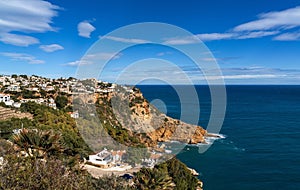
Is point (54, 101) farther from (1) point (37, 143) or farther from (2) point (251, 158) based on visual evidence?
(1) point (37, 143)

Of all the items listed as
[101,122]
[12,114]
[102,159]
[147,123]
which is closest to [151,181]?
[102,159]

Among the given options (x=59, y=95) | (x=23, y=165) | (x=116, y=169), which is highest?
(x=59, y=95)

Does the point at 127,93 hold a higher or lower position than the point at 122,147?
higher

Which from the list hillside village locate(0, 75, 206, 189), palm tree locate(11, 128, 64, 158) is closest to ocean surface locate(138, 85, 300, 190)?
hillside village locate(0, 75, 206, 189)

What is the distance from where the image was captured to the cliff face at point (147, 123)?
38031 mm

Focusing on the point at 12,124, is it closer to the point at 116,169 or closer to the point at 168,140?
the point at 116,169

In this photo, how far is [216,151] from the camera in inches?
1331

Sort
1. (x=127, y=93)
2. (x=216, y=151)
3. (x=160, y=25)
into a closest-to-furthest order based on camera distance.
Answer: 1. (x=160, y=25)
2. (x=216, y=151)
3. (x=127, y=93)

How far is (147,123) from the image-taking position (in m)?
41.8

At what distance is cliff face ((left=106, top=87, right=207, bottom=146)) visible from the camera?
38031 mm

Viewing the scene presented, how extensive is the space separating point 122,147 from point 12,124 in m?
10.8

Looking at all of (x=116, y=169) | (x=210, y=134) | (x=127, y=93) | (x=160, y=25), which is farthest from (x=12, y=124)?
(x=210, y=134)

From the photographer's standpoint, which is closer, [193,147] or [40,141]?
[40,141]

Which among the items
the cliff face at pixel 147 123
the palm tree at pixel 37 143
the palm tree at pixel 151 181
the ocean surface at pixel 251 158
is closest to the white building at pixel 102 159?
the palm tree at pixel 151 181
